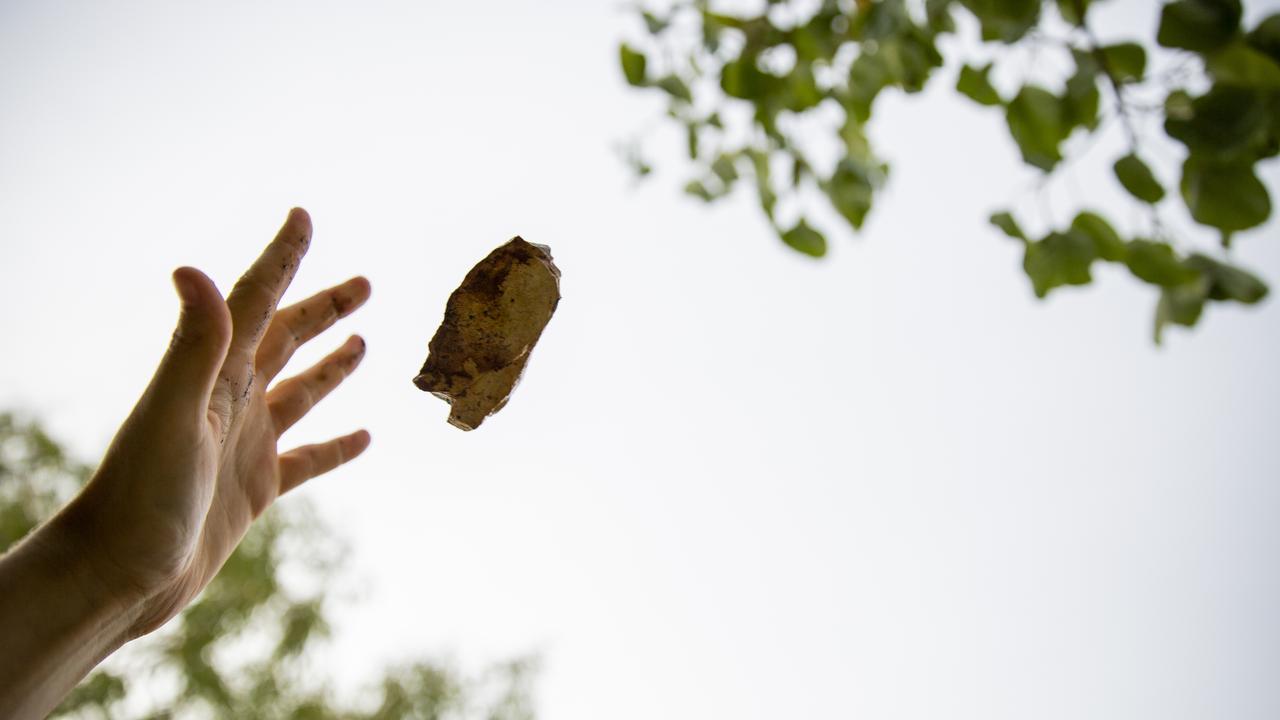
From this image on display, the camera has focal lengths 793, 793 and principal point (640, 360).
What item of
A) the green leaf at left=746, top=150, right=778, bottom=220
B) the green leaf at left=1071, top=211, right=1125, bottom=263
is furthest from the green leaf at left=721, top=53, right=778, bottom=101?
the green leaf at left=1071, top=211, right=1125, bottom=263

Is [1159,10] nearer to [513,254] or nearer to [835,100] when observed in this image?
[835,100]

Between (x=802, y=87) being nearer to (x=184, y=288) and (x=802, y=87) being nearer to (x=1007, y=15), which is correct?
(x=1007, y=15)

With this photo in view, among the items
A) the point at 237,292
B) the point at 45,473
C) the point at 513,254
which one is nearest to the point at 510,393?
the point at 513,254

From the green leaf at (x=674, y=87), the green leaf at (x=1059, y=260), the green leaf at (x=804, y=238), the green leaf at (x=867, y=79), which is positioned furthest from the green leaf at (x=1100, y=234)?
the green leaf at (x=674, y=87)

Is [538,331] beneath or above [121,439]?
above

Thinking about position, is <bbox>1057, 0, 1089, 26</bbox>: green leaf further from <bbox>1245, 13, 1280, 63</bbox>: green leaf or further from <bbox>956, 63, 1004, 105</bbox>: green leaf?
<bbox>1245, 13, 1280, 63</bbox>: green leaf

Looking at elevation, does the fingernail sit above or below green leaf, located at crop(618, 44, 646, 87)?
below
